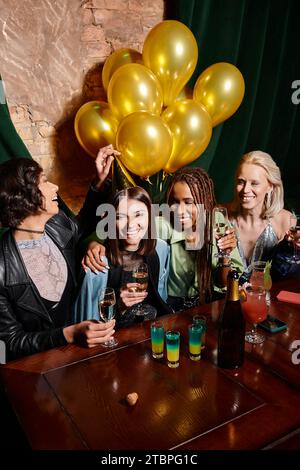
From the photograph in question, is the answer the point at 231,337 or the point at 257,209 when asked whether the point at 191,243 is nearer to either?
the point at 257,209

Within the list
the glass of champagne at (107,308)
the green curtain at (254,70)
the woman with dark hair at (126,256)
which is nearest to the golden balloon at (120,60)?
the green curtain at (254,70)

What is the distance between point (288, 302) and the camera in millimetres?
1713

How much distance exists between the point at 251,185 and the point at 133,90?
0.83m

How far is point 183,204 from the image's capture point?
212 cm

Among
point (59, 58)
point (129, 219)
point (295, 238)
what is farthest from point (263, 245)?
point (59, 58)

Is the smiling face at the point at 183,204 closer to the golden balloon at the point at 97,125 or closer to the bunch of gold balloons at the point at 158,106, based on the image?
the bunch of gold balloons at the point at 158,106

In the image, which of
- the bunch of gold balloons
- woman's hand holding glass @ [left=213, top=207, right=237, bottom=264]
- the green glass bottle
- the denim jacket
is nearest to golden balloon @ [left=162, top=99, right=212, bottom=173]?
the bunch of gold balloons

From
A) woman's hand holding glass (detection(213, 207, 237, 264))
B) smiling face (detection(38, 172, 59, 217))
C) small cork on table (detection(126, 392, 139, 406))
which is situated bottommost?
small cork on table (detection(126, 392, 139, 406))

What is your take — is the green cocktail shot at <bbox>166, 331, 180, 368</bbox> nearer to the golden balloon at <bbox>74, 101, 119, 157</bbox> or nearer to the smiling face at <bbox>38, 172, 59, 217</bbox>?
the smiling face at <bbox>38, 172, 59, 217</bbox>

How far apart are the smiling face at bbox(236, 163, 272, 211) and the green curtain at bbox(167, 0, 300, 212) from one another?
3.19ft

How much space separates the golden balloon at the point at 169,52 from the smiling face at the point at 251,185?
2.25 feet

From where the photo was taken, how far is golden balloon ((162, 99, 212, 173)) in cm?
233

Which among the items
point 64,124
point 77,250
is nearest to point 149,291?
point 77,250
